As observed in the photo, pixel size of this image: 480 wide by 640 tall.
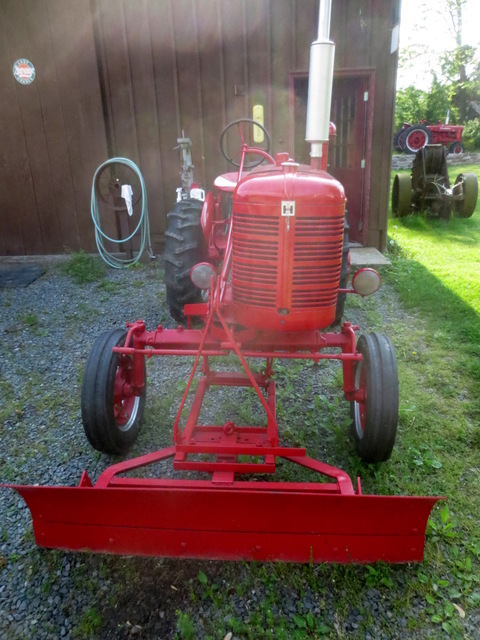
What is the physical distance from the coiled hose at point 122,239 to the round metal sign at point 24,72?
1252 millimetres

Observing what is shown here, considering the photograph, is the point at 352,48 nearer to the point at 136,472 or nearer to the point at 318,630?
the point at 136,472

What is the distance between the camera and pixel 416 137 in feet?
55.9

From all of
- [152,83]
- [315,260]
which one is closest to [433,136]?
[152,83]

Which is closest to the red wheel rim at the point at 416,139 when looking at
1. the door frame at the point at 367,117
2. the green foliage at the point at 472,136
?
the green foliage at the point at 472,136

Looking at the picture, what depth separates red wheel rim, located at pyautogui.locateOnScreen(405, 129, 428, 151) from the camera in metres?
17.0

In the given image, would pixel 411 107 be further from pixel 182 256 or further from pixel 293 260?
pixel 293 260

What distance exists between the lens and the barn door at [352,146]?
19.1 feet

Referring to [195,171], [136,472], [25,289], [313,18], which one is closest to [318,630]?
[136,472]

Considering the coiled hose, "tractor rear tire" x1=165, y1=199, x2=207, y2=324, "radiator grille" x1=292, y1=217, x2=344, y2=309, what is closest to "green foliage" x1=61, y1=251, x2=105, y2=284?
the coiled hose

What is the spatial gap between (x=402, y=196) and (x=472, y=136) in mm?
13528

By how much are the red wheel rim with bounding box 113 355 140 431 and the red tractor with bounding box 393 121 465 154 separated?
1620 cm

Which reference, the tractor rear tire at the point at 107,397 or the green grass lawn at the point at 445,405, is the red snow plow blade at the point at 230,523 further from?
the tractor rear tire at the point at 107,397

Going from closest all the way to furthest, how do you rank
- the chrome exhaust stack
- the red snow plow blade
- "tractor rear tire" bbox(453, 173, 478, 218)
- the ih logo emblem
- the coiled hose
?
the red snow plow blade, the ih logo emblem, the chrome exhaust stack, the coiled hose, "tractor rear tire" bbox(453, 173, 478, 218)

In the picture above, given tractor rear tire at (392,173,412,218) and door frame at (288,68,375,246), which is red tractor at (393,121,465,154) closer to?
tractor rear tire at (392,173,412,218)
